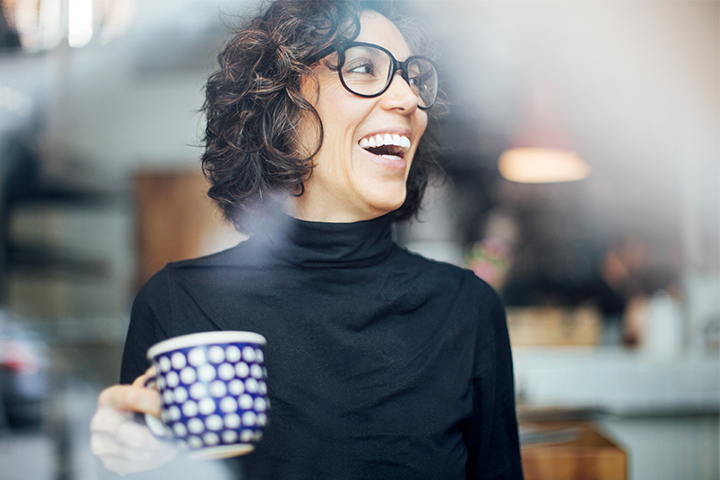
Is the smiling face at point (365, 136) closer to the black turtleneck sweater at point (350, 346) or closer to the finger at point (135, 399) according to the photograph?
the black turtleneck sweater at point (350, 346)

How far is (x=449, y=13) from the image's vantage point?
7.68 feet

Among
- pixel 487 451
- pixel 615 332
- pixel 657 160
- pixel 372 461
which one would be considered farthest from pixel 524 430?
pixel 657 160

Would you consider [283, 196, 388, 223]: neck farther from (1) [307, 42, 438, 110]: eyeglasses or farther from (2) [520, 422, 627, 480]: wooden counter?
(2) [520, 422, 627, 480]: wooden counter

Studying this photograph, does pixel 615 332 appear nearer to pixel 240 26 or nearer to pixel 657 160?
pixel 657 160

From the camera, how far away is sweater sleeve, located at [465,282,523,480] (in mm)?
728

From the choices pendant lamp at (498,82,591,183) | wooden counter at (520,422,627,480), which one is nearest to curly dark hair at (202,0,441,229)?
wooden counter at (520,422,627,480)

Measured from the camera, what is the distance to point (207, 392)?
0.40 meters

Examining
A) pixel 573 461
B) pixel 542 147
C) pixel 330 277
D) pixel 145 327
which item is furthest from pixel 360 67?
pixel 542 147

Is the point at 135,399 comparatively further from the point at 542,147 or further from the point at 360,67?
the point at 542,147

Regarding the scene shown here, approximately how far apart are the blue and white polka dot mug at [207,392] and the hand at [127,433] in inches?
1.1

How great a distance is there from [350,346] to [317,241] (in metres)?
0.13

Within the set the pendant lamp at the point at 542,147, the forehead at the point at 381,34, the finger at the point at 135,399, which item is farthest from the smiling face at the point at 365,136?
the pendant lamp at the point at 542,147

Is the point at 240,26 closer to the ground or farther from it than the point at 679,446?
farther from it

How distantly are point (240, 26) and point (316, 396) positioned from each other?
1.58ft
